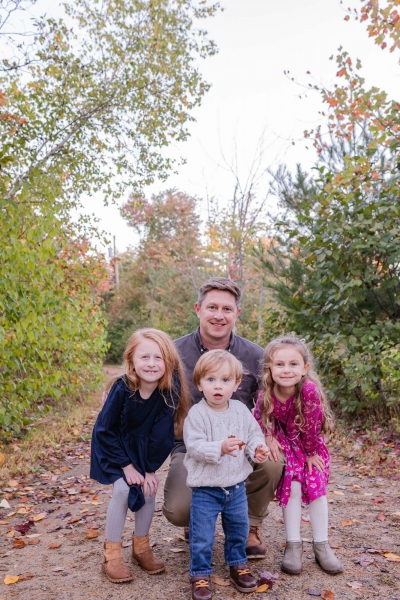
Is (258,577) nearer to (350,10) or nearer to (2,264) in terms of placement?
(2,264)

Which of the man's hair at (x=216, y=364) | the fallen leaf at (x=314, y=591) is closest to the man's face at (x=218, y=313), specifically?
the man's hair at (x=216, y=364)

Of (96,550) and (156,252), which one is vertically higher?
(156,252)

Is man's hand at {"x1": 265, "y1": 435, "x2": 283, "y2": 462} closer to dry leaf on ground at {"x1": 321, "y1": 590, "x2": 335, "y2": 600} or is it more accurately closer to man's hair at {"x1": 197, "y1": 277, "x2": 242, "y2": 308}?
dry leaf on ground at {"x1": 321, "y1": 590, "x2": 335, "y2": 600}

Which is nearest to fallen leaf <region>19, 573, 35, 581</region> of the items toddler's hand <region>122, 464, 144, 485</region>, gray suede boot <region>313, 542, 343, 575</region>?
toddler's hand <region>122, 464, 144, 485</region>

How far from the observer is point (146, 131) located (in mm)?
10250

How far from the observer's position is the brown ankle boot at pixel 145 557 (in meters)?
2.86

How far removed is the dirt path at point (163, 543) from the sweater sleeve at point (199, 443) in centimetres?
69

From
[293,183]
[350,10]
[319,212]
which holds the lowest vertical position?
[319,212]

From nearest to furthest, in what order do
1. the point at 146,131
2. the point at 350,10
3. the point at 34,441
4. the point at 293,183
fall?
the point at 350,10
the point at 34,441
the point at 293,183
the point at 146,131

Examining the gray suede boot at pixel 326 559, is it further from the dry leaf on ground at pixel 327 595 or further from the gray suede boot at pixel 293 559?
the dry leaf on ground at pixel 327 595

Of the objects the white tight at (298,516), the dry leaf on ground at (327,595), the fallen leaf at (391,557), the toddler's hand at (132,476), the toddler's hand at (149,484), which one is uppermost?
the toddler's hand at (132,476)

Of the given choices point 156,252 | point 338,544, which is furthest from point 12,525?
point 156,252

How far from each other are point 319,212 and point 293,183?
2314 mm

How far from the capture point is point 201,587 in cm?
251
